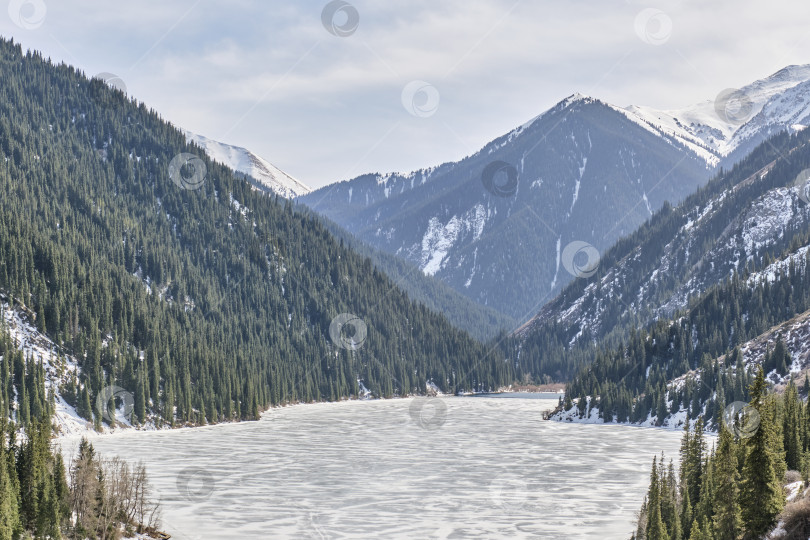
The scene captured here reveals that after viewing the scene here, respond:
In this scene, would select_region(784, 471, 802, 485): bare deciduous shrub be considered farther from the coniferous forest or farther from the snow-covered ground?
the snow-covered ground

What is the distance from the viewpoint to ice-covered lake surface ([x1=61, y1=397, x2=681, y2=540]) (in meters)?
72.1

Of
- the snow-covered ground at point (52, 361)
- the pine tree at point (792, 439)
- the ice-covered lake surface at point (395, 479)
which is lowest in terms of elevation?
the ice-covered lake surface at point (395, 479)

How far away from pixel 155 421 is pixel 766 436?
13176cm

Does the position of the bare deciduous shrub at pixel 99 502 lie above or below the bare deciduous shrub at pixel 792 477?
above

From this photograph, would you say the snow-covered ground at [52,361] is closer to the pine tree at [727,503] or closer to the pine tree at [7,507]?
the pine tree at [7,507]

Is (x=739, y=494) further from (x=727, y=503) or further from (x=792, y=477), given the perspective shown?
(x=792, y=477)

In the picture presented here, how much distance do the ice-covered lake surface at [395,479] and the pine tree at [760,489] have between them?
21.3 metres

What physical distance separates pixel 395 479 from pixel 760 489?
54.8m

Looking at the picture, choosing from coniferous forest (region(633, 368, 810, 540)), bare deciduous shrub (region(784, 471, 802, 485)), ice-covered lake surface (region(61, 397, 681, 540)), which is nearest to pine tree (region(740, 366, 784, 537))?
coniferous forest (region(633, 368, 810, 540))

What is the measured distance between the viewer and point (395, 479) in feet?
318

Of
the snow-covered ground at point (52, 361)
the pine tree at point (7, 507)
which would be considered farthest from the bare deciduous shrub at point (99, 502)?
the snow-covered ground at point (52, 361)

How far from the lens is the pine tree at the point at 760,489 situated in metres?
47.2

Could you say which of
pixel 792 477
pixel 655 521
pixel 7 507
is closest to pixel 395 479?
pixel 655 521

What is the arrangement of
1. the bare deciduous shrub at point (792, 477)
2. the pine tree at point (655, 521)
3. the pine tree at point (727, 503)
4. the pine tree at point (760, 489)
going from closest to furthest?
the pine tree at point (760, 489) → the pine tree at point (727, 503) → the pine tree at point (655, 521) → the bare deciduous shrub at point (792, 477)
